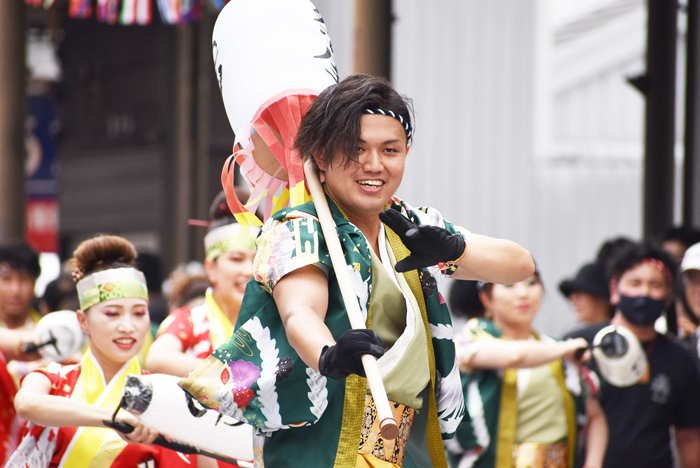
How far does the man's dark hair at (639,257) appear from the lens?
164 inches

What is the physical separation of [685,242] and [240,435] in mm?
3808

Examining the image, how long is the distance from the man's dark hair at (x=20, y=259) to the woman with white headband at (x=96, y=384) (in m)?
1.77

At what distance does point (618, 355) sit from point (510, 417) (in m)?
0.50

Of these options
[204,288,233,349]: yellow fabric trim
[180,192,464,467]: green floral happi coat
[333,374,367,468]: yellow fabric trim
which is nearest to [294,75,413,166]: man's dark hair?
[180,192,464,467]: green floral happi coat

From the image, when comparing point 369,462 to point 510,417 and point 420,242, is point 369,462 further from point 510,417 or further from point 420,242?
point 510,417

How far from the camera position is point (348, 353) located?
1604 mm

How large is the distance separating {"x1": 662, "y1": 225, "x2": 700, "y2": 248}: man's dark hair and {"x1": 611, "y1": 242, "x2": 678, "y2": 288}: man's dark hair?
4.95ft

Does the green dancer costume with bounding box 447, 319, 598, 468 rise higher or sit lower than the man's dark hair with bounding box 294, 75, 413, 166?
lower

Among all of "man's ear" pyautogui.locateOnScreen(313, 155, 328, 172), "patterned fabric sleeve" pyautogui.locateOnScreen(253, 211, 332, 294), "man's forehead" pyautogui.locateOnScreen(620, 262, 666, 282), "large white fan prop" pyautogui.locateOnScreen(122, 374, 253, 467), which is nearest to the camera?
"patterned fabric sleeve" pyautogui.locateOnScreen(253, 211, 332, 294)

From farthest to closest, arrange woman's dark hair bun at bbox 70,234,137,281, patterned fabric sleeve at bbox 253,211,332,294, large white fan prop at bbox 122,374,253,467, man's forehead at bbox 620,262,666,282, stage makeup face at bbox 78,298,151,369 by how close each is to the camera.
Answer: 1. man's forehead at bbox 620,262,666,282
2. woman's dark hair bun at bbox 70,234,137,281
3. stage makeup face at bbox 78,298,151,369
4. large white fan prop at bbox 122,374,253,467
5. patterned fabric sleeve at bbox 253,211,332,294

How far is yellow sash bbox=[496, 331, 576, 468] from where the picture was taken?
3693 mm

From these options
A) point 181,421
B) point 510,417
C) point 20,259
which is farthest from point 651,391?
point 20,259

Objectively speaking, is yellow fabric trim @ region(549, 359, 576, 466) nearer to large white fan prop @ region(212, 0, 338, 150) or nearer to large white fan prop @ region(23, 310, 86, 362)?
large white fan prop @ region(23, 310, 86, 362)

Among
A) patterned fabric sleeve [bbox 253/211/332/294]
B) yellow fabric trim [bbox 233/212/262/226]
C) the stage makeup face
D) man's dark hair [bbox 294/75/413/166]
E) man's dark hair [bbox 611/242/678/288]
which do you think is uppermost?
man's dark hair [bbox 294/75/413/166]
